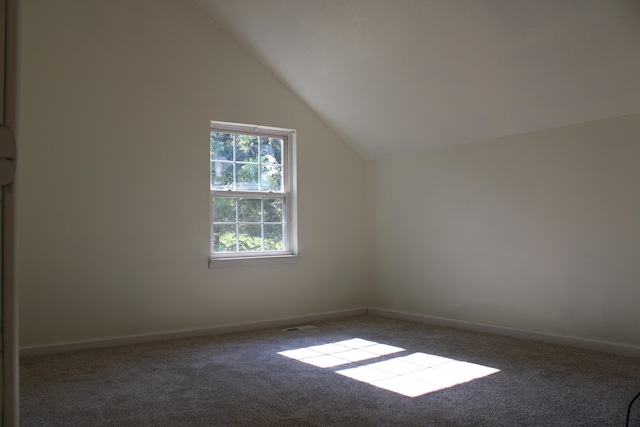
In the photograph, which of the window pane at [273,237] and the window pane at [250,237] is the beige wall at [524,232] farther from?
the window pane at [250,237]

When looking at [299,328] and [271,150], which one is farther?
[271,150]

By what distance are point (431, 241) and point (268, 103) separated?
2169 millimetres

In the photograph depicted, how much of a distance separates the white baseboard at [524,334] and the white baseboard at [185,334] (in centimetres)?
64

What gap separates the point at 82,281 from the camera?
4.26 meters

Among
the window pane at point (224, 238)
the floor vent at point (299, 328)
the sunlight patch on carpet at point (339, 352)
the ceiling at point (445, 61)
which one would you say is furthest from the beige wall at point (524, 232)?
the window pane at point (224, 238)

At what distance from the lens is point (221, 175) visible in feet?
16.6

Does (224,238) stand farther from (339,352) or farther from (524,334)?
(524,334)

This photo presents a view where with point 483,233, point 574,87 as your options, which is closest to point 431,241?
point 483,233

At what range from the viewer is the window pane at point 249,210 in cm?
520

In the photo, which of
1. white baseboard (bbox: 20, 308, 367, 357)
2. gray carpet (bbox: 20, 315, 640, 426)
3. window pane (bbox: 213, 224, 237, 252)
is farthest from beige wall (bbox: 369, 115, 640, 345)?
window pane (bbox: 213, 224, 237, 252)

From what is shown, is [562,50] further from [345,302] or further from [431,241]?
[345,302]

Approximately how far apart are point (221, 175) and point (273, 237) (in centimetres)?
85

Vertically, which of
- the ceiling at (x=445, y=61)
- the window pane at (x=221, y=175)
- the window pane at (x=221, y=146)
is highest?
the ceiling at (x=445, y=61)

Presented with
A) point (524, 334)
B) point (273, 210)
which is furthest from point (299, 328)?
point (524, 334)
